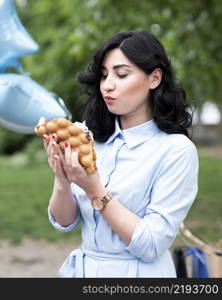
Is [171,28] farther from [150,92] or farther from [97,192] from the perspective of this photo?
[97,192]

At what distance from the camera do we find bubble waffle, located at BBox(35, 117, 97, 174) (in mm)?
1749

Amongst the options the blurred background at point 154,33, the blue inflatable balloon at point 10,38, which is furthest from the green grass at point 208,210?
the blue inflatable balloon at point 10,38

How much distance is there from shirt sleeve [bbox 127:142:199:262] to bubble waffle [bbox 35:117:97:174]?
0.87ft

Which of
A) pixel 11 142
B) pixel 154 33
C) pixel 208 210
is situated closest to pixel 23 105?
pixel 154 33

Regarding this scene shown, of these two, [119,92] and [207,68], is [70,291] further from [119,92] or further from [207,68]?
[207,68]

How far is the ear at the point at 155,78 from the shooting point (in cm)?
202

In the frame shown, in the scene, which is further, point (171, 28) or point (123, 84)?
point (171, 28)

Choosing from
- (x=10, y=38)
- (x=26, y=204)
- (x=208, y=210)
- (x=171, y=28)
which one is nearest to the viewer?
(x=10, y=38)

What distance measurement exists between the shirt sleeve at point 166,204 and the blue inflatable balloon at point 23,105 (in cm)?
72

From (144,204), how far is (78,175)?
300 millimetres

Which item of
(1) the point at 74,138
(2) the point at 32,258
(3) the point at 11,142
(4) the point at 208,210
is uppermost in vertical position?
(1) the point at 74,138

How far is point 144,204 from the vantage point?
75.6 inches

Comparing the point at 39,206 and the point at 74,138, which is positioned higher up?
the point at 74,138

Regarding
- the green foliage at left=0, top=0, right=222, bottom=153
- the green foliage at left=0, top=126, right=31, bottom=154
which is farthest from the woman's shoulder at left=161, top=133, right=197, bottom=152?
the green foliage at left=0, top=126, right=31, bottom=154
